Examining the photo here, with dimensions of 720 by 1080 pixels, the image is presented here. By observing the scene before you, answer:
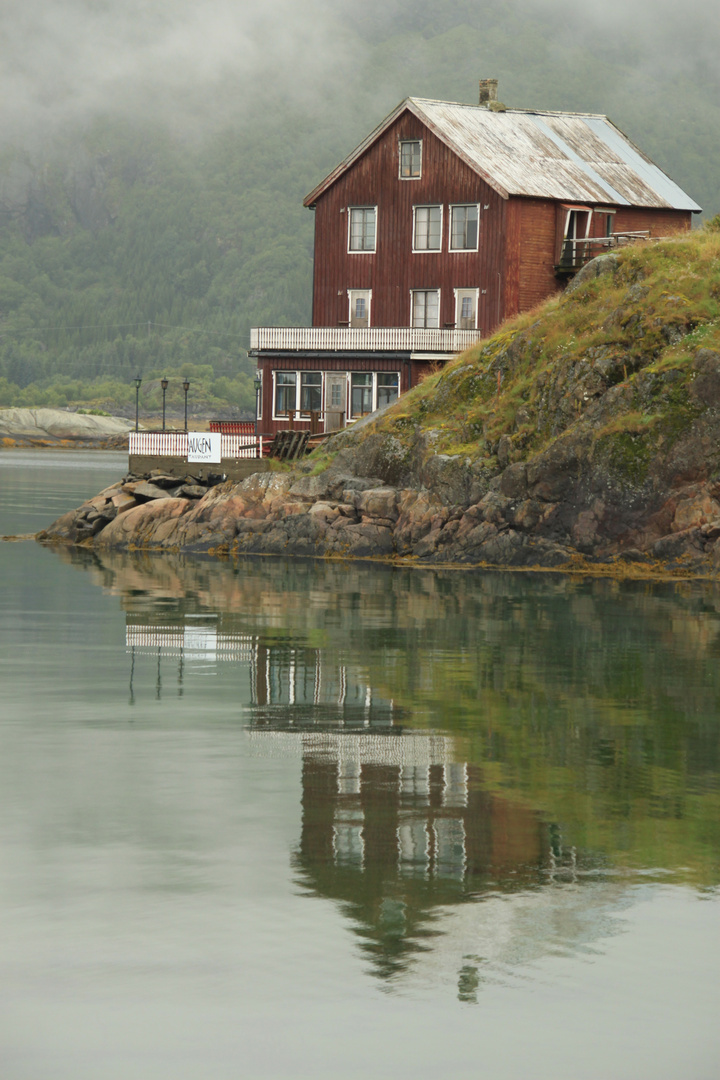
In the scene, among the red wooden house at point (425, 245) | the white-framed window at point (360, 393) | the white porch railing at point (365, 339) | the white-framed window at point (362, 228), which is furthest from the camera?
the white-framed window at point (362, 228)

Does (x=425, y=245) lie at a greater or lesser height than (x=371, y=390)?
greater

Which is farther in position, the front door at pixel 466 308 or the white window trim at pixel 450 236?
the front door at pixel 466 308

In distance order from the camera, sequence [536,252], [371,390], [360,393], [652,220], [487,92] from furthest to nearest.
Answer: [487,92] → [652,220] → [536,252] → [360,393] → [371,390]

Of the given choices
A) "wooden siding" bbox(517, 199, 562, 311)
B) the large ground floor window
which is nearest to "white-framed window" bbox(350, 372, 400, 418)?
the large ground floor window

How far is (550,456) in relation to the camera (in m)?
46.5

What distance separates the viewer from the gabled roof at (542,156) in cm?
6297

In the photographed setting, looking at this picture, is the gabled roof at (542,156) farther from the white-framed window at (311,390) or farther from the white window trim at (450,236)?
the white-framed window at (311,390)

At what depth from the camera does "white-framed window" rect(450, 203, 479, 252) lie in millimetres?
62625

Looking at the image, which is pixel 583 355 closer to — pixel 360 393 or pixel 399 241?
pixel 360 393

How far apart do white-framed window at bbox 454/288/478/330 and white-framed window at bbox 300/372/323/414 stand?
22.9 feet

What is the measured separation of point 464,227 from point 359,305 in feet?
20.7

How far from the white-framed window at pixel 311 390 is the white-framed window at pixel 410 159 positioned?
10.3 meters

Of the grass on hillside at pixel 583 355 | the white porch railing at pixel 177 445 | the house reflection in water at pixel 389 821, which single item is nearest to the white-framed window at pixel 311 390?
the white porch railing at pixel 177 445

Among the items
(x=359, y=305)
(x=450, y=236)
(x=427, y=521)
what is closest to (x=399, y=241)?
(x=450, y=236)
